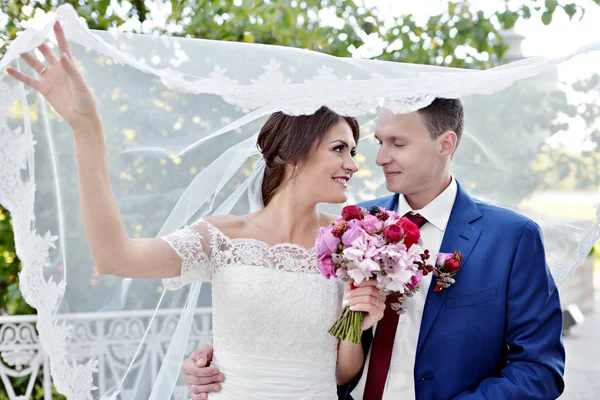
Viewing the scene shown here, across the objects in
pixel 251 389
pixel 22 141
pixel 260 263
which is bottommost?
pixel 251 389

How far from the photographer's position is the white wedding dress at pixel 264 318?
257 cm

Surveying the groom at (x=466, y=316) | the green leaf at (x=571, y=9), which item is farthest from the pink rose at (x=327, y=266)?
the green leaf at (x=571, y=9)

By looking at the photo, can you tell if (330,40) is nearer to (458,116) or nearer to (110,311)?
(458,116)

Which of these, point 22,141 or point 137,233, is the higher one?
point 22,141

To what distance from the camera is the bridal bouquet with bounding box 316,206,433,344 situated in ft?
7.23

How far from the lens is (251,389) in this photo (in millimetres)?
2564

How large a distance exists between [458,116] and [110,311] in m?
1.53

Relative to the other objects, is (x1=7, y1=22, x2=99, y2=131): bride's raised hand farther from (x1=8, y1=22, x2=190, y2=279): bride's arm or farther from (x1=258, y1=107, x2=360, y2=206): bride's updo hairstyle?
(x1=258, y1=107, x2=360, y2=206): bride's updo hairstyle

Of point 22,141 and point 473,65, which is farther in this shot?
point 473,65

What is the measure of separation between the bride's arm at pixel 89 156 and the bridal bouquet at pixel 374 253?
2.11 feet

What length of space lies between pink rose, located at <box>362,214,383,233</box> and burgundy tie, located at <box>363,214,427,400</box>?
0.38 m


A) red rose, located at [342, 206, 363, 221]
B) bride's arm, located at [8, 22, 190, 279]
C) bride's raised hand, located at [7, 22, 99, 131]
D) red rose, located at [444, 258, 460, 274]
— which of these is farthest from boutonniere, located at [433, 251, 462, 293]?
bride's raised hand, located at [7, 22, 99, 131]

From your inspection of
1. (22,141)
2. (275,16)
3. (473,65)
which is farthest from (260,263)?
(473,65)

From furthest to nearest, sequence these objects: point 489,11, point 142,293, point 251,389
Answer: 1. point 489,11
2. point 142,293
3. point 251,389
